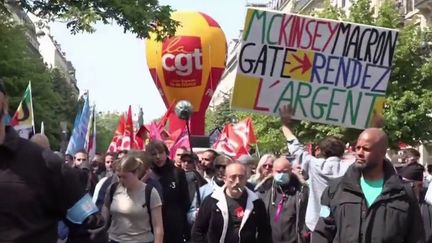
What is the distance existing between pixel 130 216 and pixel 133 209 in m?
0.06

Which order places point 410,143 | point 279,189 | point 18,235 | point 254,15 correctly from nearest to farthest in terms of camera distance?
1. point 18,235
2. point 254,15
3. point 279,189
4. point 410,143

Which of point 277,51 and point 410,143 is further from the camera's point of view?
point 410,143

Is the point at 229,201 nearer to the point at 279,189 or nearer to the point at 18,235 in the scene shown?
the point at 279,189

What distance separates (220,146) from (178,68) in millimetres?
11439

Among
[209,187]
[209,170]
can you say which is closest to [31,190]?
[209,187]

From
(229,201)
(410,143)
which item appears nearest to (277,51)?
→ (229,201)

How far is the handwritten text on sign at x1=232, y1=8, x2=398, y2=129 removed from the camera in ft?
31.4

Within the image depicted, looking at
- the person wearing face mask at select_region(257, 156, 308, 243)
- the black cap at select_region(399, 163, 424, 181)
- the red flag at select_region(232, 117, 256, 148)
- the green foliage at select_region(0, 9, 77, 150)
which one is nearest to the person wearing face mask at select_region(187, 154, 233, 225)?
the person wearing face mask at select_region(257, 156, 308, 243)

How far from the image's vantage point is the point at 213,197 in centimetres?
854

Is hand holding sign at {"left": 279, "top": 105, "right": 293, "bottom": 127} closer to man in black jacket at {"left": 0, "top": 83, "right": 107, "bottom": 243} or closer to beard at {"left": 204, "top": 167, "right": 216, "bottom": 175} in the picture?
beard at {"left": 204, "top": 167, "right": 216, "bottom": 175}

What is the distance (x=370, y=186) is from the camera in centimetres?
623

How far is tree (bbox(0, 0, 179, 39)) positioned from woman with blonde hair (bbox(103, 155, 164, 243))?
12.2 meters


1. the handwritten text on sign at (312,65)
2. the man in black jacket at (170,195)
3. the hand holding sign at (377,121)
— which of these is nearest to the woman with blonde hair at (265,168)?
the man in black jacket at (170,195)

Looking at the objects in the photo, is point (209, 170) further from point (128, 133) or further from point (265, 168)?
point (128, 133)
